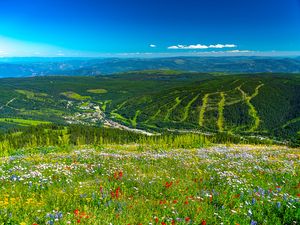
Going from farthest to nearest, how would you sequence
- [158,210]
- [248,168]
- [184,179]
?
[248,168] < [184,179] < [158,210]

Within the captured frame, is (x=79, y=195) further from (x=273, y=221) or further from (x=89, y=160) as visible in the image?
(x=89, y=160)

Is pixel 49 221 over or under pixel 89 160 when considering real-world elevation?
over

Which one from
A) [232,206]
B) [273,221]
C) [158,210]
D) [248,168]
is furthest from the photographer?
[248,168]

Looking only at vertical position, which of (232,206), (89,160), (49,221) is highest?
(49,221)

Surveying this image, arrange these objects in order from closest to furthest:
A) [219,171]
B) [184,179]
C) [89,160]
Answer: [184,179] → [219,171] → [89,160]

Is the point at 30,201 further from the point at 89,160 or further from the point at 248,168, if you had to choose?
the point at 248,168

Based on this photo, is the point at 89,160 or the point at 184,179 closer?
the point at 184,179

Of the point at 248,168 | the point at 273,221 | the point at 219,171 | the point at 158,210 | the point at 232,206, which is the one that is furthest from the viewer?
the point at 248,168

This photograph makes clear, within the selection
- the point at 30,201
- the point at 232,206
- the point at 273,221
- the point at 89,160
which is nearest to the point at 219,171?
the point at 232,206

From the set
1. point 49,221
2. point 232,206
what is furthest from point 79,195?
point 232,206
